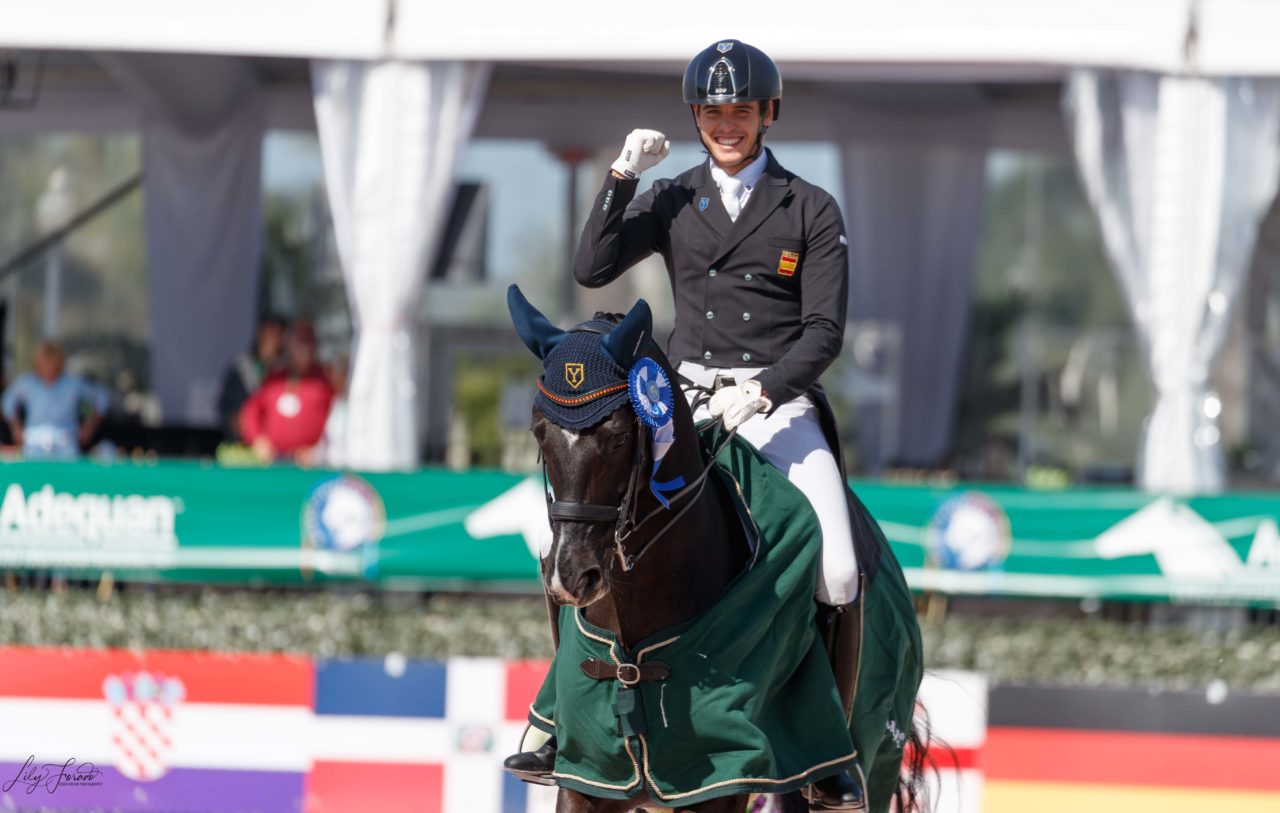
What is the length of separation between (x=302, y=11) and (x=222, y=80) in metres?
3.50

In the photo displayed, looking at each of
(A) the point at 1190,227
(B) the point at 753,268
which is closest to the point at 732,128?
(B) the point at 753,268

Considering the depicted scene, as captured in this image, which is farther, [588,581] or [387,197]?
[387,197]

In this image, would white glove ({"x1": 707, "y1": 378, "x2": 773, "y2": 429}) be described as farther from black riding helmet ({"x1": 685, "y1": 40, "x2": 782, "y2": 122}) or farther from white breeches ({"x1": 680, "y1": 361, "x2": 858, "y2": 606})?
black riding helmet ({"x1": 685, "y1": 40, "x2": 782, "y2": 122})

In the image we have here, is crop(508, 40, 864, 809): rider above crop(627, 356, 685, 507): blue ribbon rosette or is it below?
above

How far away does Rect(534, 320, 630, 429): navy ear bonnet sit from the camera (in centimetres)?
330

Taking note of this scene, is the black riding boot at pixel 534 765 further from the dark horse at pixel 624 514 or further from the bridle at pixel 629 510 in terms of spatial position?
the bridle at pixel 629 510

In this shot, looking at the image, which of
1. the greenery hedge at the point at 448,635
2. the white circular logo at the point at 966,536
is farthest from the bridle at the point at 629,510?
the white circular logo at the point at 966,536

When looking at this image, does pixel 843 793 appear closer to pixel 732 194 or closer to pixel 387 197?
pixel 732 194

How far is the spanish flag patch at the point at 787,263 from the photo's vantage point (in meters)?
4.22

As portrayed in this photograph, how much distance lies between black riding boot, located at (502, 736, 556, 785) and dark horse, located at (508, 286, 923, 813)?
0.12 meters

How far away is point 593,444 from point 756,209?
3.84ft

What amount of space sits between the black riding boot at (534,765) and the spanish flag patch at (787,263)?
1309 mm

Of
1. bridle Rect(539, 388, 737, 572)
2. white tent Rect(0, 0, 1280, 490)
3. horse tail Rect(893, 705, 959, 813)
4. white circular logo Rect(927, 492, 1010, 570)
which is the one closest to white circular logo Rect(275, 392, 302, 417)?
white tent Rect(0, 0, 1280, 490)

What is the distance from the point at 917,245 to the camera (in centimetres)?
1461
